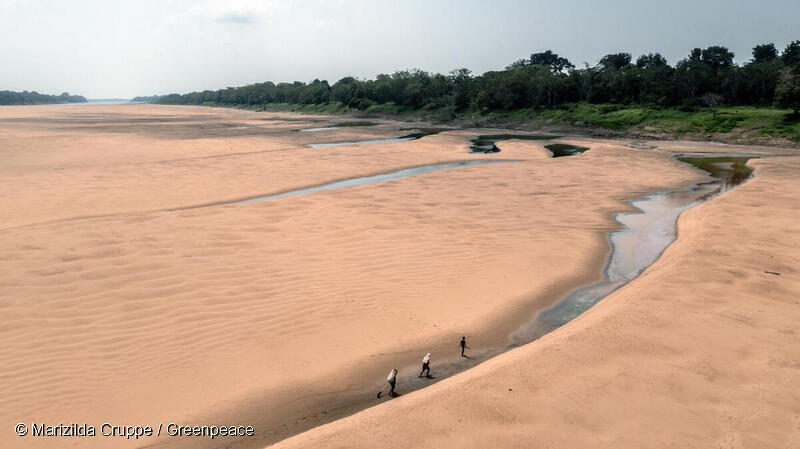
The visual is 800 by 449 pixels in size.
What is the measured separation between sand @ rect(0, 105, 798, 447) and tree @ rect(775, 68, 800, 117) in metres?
27.3

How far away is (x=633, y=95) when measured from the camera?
206ft

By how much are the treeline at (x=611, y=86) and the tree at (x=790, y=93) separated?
0.09 meters

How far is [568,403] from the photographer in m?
5.82

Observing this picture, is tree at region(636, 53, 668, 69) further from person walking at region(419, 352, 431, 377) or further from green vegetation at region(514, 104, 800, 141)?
person walking at region(419, 352, 431, 377)

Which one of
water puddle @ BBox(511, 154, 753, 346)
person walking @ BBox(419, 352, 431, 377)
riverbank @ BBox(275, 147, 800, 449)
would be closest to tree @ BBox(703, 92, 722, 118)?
water puddle @ BBox(511, 154, 753, 346)

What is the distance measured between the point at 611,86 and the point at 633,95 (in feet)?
10.7

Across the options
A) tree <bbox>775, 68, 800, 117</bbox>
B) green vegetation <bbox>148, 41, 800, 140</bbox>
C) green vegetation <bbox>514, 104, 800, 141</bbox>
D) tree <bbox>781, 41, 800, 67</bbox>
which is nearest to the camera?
tree <bbox>775, 68, 800, 117</bbox>

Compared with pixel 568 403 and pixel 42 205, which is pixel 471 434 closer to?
pixel 568 403

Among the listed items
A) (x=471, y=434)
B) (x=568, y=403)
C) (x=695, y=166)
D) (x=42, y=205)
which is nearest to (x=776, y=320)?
(x=568, y=403)

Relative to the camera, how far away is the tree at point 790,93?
1471 inches

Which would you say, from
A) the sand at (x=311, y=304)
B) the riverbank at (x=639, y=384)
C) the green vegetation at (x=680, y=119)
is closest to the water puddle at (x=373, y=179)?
the sand at (x=311, y=304)

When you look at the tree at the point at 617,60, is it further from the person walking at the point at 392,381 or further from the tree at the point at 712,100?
the person walking at the point at 392,381

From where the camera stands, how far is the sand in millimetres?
5984

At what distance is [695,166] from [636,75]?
133 feet
